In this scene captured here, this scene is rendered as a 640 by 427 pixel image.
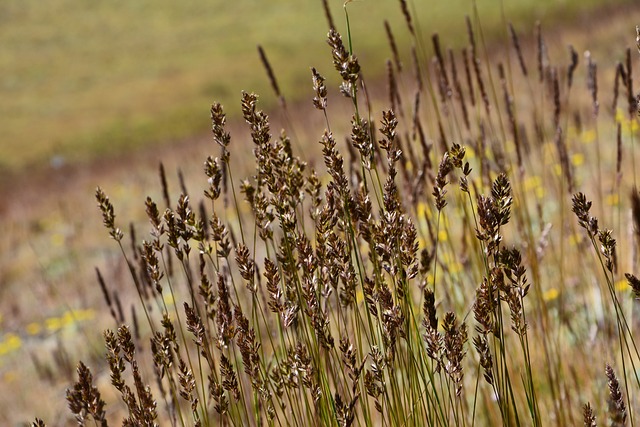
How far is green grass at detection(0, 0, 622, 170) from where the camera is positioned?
Result: 117 feet

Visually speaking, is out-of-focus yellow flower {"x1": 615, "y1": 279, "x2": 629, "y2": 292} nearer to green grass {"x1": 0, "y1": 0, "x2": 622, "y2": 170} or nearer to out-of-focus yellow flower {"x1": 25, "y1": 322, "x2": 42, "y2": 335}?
out-of-focus yellow flower {"x1": 25, "y1": 322, "x2": 42, "y2": 335}

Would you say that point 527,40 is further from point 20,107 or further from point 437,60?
point 20,107

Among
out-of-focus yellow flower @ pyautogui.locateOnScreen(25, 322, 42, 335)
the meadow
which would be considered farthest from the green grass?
the meadow

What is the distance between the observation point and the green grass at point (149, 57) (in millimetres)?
35781

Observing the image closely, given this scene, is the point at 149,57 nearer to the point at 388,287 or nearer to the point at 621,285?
the point at 621,285

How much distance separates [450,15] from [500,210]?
4663 cm

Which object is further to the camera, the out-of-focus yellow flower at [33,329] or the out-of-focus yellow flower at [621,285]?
the out-of-focus yellow flower at [33,329]

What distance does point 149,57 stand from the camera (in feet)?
164

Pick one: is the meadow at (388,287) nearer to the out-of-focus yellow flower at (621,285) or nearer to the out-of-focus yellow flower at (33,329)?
the out-of-focus yellow flower at (621,285)

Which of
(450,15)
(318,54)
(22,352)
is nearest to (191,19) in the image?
(318,54)

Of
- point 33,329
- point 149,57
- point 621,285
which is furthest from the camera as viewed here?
point 149,57

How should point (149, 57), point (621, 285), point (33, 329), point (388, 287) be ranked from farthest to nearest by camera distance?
point (149, 57), point (33, 329), point (621, 285), point (388, 287)

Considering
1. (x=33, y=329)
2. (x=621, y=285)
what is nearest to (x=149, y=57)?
(x=33, y=329)

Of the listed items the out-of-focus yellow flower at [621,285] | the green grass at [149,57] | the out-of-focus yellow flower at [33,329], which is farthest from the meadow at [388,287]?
the green grass at [149,57]
